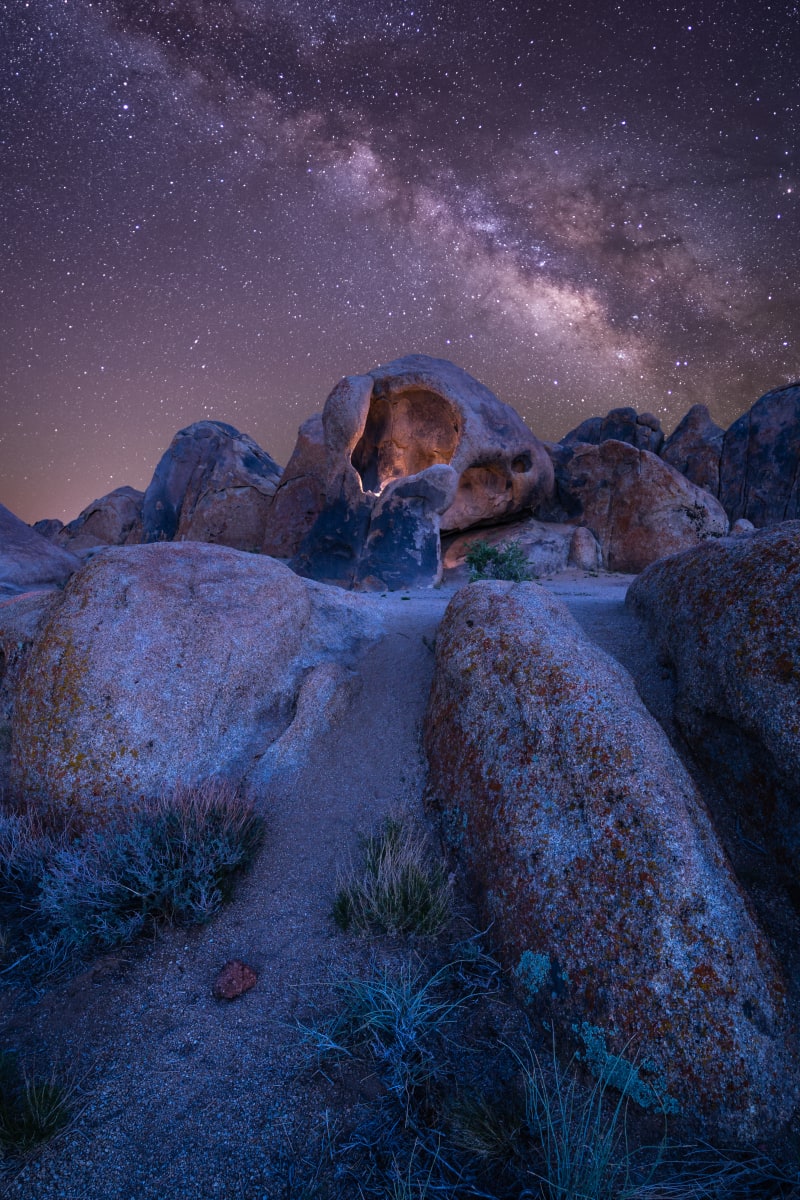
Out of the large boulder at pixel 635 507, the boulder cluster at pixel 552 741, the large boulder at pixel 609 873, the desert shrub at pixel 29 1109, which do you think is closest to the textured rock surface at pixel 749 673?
the boulder cluster at pixel 552 741

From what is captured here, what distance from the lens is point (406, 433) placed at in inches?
774

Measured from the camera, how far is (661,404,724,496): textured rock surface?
897 inches

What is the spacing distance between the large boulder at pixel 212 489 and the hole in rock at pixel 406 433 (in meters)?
6.87

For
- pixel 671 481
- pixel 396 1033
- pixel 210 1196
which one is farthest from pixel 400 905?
pixel 671 481

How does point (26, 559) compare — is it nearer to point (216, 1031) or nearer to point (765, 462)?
point (216, 1031)

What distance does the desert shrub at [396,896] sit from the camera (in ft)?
11.9

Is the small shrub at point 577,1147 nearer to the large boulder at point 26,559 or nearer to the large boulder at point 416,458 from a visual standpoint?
the large boulder at point 416,458

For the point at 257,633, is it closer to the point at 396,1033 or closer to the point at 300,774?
the point at 300,774

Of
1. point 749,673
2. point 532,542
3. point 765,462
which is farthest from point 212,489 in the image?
point 749,673

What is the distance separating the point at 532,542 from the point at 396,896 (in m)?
15.7

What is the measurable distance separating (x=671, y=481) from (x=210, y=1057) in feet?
62.3

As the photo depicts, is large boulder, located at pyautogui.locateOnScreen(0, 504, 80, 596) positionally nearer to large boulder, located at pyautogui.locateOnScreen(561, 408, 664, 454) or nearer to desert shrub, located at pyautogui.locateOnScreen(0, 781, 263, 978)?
desert shrub, located at pyautogui.locateOnScreen(0, 781, 263, 978)

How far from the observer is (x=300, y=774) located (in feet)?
17.9

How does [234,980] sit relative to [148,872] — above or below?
below
